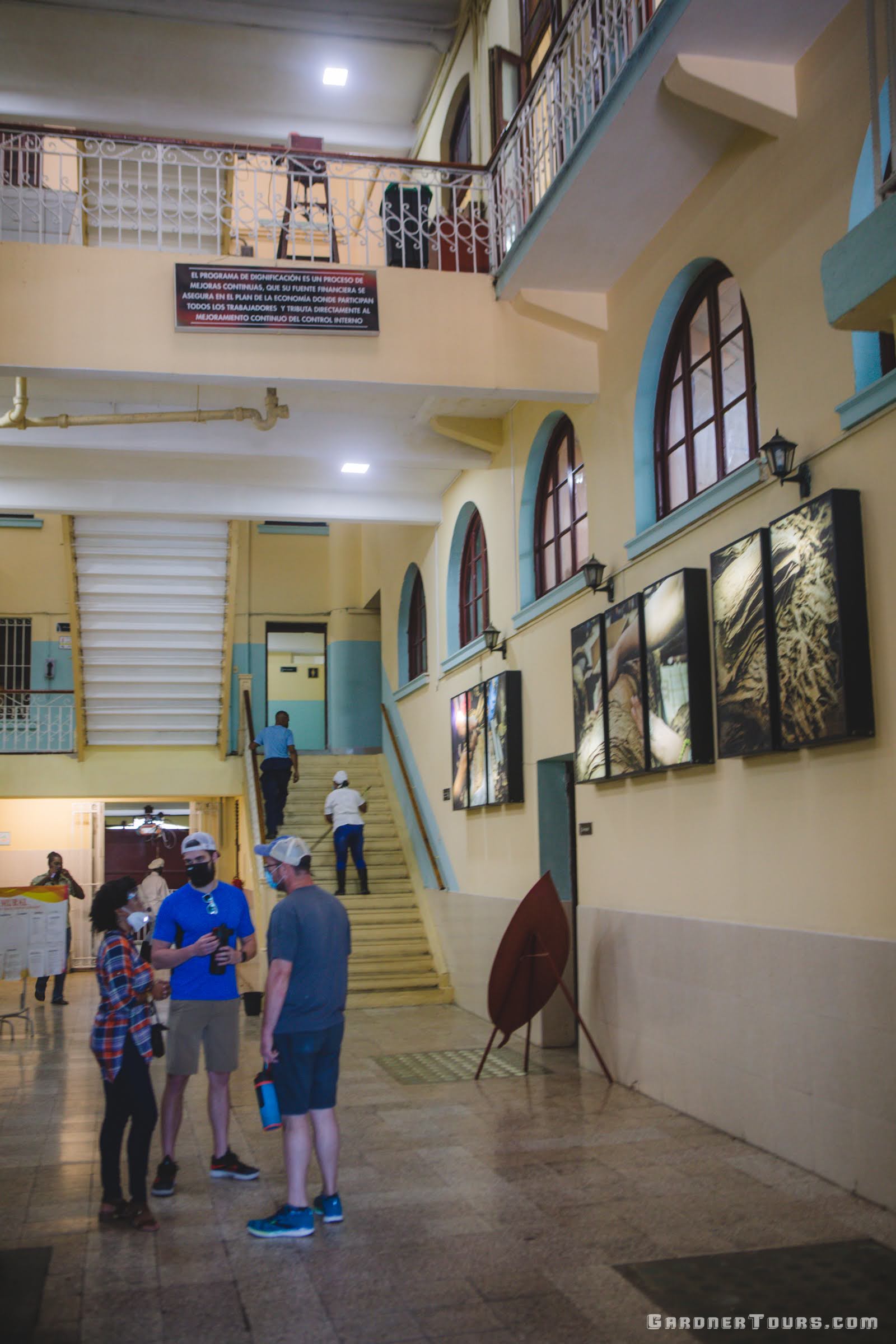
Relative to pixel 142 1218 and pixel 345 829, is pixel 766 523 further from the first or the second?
pixel 345 829

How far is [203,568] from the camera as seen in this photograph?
15258mm

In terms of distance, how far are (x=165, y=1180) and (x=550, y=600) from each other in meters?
5.44

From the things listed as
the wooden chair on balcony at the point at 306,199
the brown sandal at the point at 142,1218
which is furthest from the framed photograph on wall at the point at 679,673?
the brown sandal at the point at 142,1218

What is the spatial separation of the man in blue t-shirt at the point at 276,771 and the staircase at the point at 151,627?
5.57 feet

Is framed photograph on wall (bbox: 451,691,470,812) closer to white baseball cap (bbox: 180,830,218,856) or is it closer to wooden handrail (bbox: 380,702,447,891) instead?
wooden handrail (bbox: 380,702,447,891)

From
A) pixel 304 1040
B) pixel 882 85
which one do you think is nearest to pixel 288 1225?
pixel 304 1040

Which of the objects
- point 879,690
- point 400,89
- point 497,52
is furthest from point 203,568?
point 879,690

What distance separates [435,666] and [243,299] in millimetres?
6197

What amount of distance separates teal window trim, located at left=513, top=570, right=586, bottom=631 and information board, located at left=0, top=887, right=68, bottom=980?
5547 mm

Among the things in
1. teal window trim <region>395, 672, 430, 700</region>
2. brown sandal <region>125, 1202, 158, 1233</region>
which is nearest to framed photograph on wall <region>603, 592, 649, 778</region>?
brown sandal <region>125, 1202, 158, 1233</region>

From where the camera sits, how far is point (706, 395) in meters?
7.32

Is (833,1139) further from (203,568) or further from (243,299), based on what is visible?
(203,568)

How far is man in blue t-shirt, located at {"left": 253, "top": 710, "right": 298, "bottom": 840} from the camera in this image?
48.3ft

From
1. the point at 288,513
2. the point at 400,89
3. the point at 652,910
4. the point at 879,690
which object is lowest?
the point at 652,910
